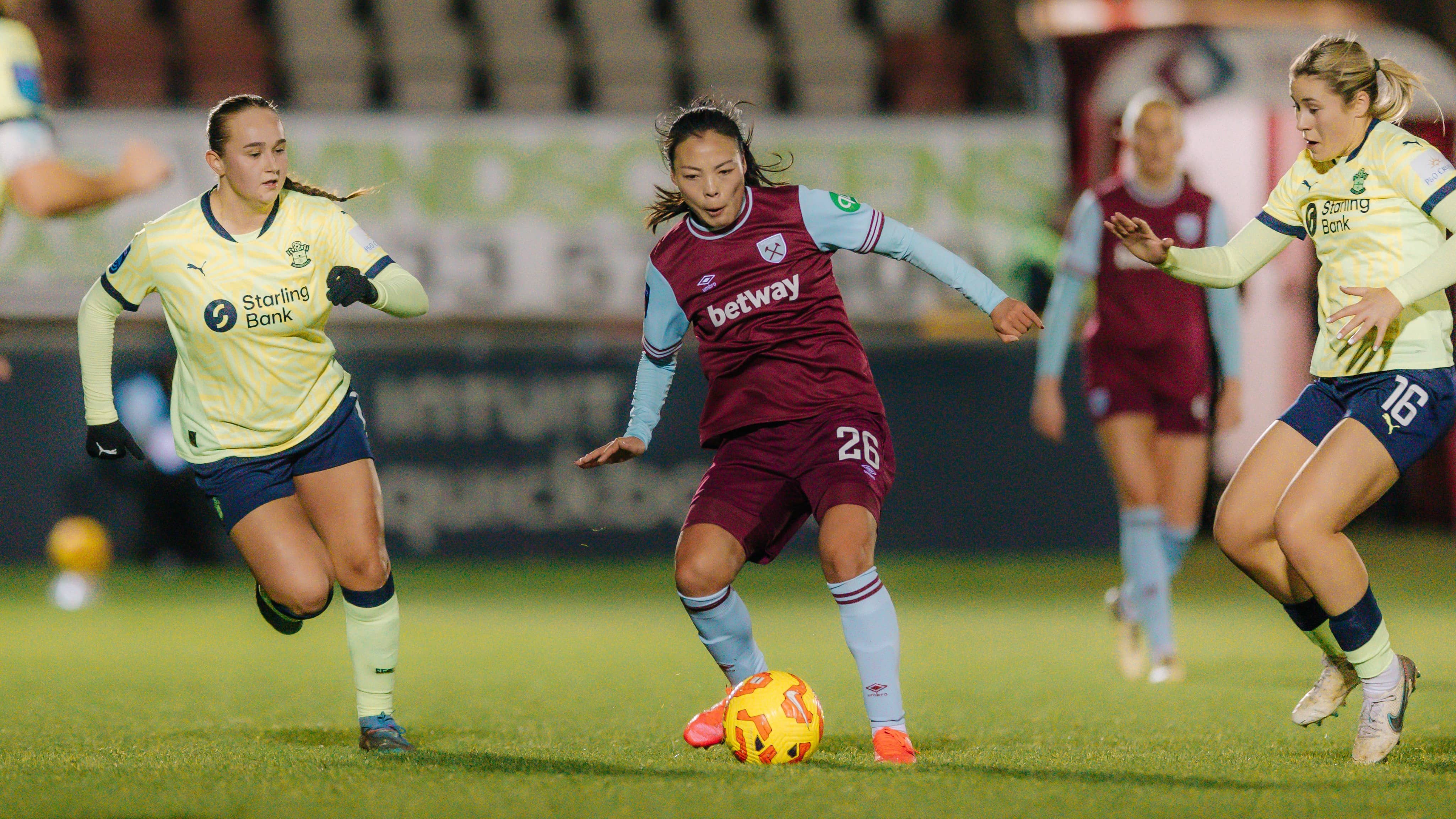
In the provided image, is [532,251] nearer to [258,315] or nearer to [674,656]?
[674,656]

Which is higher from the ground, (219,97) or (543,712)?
(219,97)

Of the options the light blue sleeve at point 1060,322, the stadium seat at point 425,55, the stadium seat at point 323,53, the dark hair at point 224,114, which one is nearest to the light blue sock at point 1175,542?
the light blue sleeve at point 1060,322

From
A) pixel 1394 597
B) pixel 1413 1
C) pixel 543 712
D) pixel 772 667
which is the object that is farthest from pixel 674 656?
pixel 1413 1

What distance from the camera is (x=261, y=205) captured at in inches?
198

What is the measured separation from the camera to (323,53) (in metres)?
14.0

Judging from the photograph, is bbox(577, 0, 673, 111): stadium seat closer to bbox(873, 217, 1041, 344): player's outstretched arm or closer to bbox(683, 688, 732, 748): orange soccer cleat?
bbox(873, 217, 1041, 344): player's outstretched arm

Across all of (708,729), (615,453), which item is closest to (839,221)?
(615,453)

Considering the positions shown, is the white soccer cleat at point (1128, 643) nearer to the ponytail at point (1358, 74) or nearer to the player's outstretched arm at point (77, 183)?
the ponytail at point (1358, 74)

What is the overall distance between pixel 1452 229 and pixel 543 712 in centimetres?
331

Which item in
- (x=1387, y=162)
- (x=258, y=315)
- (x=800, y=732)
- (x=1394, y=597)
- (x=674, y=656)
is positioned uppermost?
(x=1387, y=162)

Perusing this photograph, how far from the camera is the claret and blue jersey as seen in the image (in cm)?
502

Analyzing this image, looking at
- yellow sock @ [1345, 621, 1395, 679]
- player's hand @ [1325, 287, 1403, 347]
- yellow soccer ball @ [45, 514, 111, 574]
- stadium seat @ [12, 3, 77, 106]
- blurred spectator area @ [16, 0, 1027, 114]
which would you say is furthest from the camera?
blurred spectator area @ [16, 0, 1027, 114]

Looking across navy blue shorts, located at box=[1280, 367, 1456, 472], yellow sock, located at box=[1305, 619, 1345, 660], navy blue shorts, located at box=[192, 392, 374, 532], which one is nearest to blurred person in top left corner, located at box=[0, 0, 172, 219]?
navy blue shorts, located at box=[192, 392, 374, 532]

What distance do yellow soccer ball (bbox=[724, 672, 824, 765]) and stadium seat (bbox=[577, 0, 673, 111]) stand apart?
965 centimetres
